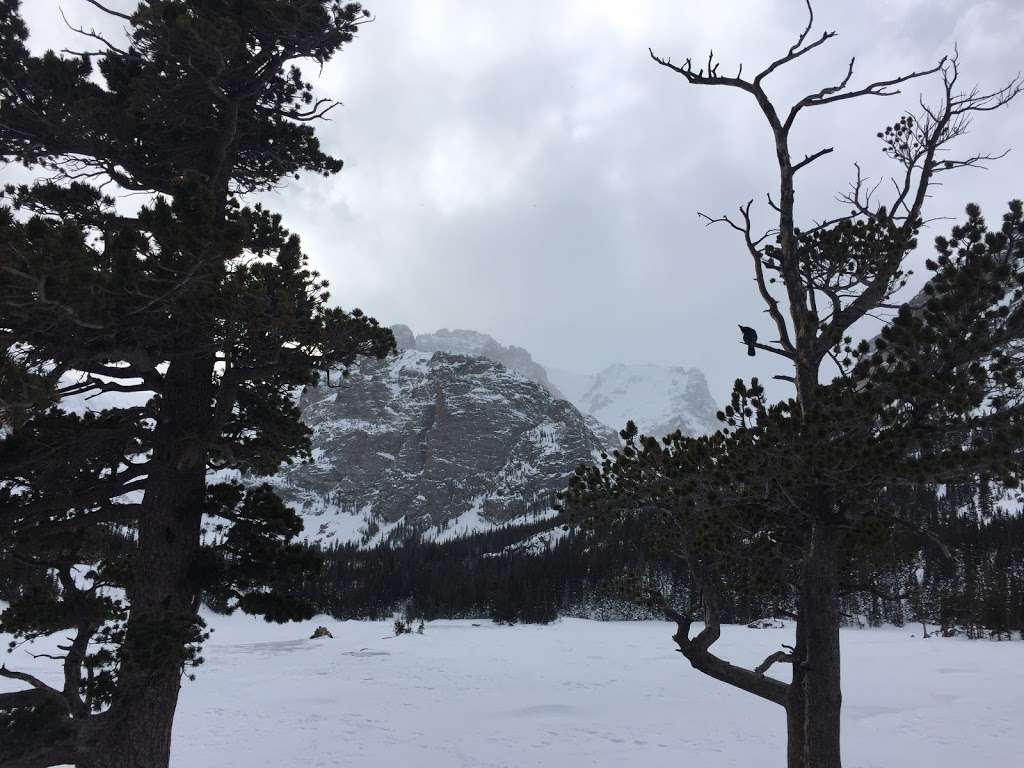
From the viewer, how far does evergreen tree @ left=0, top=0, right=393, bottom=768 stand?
6000 mm

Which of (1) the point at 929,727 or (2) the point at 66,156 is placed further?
(1) the point at 929,727

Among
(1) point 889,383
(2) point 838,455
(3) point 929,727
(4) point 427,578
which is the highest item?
(1) point 889,383

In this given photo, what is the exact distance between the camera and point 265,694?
2220cm

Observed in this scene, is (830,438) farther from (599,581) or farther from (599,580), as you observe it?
(599,580)

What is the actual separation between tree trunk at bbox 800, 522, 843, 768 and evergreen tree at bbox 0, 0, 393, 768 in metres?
5.90

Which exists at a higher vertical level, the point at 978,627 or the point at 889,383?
the point at 889,383

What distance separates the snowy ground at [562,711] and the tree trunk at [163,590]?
7581 mm

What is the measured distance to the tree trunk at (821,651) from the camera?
22.1 ft

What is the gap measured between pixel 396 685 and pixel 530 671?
267 inches

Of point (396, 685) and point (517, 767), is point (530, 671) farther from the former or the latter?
point (517, 767)

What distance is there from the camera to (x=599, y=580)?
66.3 m

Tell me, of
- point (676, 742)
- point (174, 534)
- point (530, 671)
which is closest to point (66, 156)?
point (174, 534)

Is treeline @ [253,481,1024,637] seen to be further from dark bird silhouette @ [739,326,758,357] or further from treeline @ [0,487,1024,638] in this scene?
dark bird silhouette @ [739,326,758,357]

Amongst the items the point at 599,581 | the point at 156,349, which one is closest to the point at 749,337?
the point at 156,349
